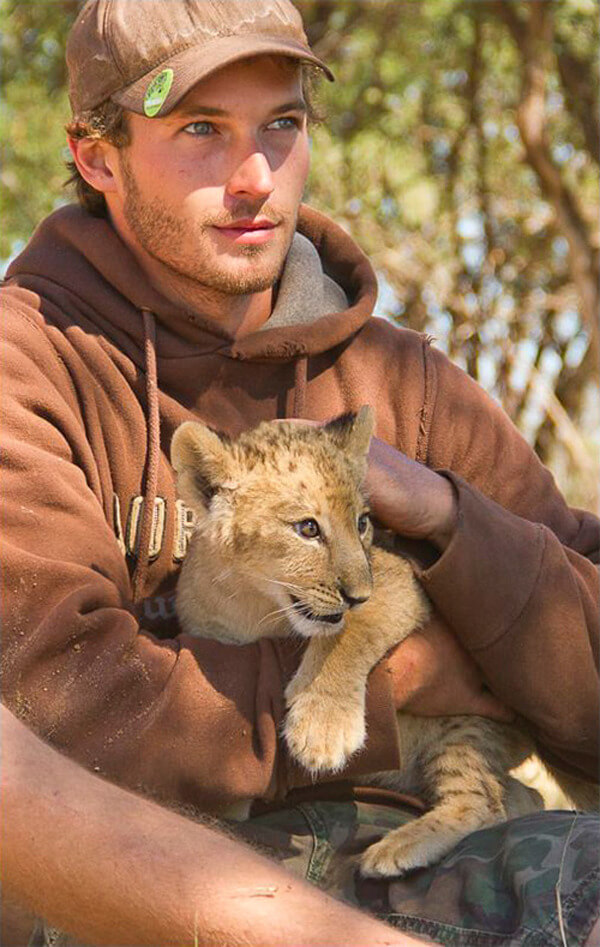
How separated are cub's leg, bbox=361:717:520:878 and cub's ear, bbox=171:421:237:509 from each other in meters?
A: 0.84

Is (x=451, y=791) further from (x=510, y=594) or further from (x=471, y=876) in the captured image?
(x=510, y=594)

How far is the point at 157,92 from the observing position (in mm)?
3812

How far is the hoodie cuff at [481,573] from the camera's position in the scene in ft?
11.7

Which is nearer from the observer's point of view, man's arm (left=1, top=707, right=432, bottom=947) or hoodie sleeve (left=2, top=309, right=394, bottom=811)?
man's arm (left=1, top=707, right=432, bottom=947)

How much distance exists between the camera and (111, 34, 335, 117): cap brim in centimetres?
375

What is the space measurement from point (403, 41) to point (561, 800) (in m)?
11.3

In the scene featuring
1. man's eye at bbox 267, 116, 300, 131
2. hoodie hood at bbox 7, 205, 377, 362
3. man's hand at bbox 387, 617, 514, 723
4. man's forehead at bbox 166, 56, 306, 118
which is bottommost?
man's hand at bbox 387, 617, 514, 723

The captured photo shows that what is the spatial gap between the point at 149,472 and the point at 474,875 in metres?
1.34

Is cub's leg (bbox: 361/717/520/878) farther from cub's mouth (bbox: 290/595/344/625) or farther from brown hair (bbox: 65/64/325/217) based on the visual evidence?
brown hair (bbox: 65/64/325/217)

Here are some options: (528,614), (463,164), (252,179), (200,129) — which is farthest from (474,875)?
(463,164)

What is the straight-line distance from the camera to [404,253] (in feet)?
58.4

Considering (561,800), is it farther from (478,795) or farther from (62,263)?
(62,263)

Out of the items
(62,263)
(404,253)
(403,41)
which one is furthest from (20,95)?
(62,263)

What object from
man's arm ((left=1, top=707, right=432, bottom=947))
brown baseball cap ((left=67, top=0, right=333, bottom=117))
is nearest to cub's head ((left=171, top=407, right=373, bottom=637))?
man's arm ((left=1, top=707, right=432, bottom=947))
